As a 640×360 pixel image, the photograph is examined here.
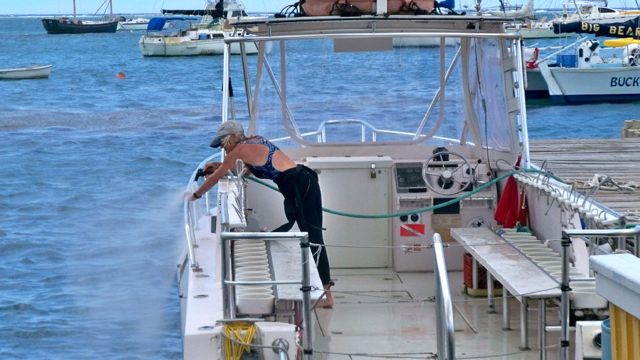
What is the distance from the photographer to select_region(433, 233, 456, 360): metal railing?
3.54 m

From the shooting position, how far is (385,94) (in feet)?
26.7

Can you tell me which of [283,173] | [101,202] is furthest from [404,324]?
[101,202]

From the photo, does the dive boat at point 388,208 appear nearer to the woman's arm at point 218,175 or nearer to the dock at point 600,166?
the woman's arm at point 218,175

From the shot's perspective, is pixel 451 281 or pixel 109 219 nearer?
pixel 451 281

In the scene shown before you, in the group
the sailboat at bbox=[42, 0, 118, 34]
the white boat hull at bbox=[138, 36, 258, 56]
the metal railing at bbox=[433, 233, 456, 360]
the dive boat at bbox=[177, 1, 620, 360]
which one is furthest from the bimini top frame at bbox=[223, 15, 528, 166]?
the sailboat at bbox=[42, 0, 118, 34]

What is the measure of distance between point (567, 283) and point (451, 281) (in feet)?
8.67

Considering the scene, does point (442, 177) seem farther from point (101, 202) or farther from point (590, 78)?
point (590, 78)

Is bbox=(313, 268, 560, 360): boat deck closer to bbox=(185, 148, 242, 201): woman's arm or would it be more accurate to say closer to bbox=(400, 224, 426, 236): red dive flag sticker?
bbox=(400, 224, 426, 236): red dive flag sticker

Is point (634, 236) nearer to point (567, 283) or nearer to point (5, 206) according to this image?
point (567, 283)

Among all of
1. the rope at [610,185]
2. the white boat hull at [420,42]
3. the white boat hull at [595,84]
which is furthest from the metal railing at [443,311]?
the white boat hull at [595,84]

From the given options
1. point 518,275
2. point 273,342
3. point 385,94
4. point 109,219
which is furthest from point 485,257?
point 109,219

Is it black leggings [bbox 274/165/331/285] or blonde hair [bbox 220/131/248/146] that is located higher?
blonde hair [bbox 220/131/248/146]

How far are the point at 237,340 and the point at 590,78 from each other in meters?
29.4

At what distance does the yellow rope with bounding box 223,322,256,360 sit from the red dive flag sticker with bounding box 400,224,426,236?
301 cm
